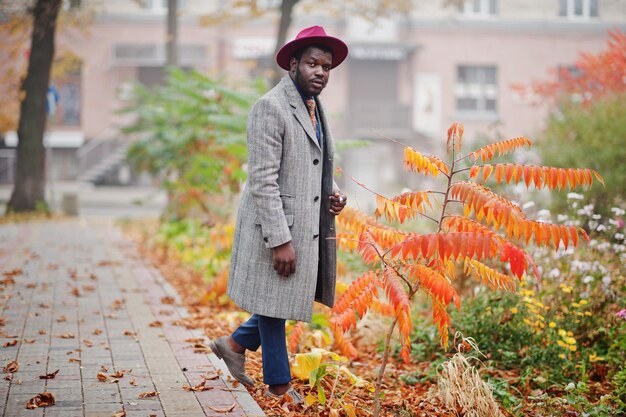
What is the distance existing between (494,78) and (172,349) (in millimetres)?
Result: 33095

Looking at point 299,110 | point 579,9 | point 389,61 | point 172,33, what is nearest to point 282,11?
point 172,33

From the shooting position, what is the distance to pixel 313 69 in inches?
167

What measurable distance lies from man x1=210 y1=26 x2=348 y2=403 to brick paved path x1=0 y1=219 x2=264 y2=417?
599 millimetres

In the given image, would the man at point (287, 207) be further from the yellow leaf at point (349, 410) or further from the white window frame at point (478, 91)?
the white window frame at point (478, 91)

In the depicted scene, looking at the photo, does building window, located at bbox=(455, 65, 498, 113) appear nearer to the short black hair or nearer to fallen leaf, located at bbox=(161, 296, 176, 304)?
fallen leaf, located at bbox=(161, 296, 176, 304)

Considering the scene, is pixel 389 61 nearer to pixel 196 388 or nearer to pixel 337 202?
pixel 337 202

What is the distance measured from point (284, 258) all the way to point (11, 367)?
209 cm

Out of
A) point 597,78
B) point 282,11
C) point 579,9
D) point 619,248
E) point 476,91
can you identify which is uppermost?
point 579,9

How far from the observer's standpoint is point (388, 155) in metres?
35.5

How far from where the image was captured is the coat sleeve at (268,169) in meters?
4.09

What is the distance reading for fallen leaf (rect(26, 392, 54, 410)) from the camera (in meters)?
4.17

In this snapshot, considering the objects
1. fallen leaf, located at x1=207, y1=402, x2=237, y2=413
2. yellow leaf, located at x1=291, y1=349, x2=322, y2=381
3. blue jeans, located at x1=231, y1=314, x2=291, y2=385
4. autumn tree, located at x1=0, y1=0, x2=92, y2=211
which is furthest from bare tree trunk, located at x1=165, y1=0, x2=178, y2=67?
fallen leaf, located at x1=207, y1=402, x2=237, y2=413

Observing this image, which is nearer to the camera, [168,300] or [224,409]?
[224,409]

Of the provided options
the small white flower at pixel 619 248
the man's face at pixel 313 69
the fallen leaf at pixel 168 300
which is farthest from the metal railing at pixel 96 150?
the man's face at pixel 313 69
